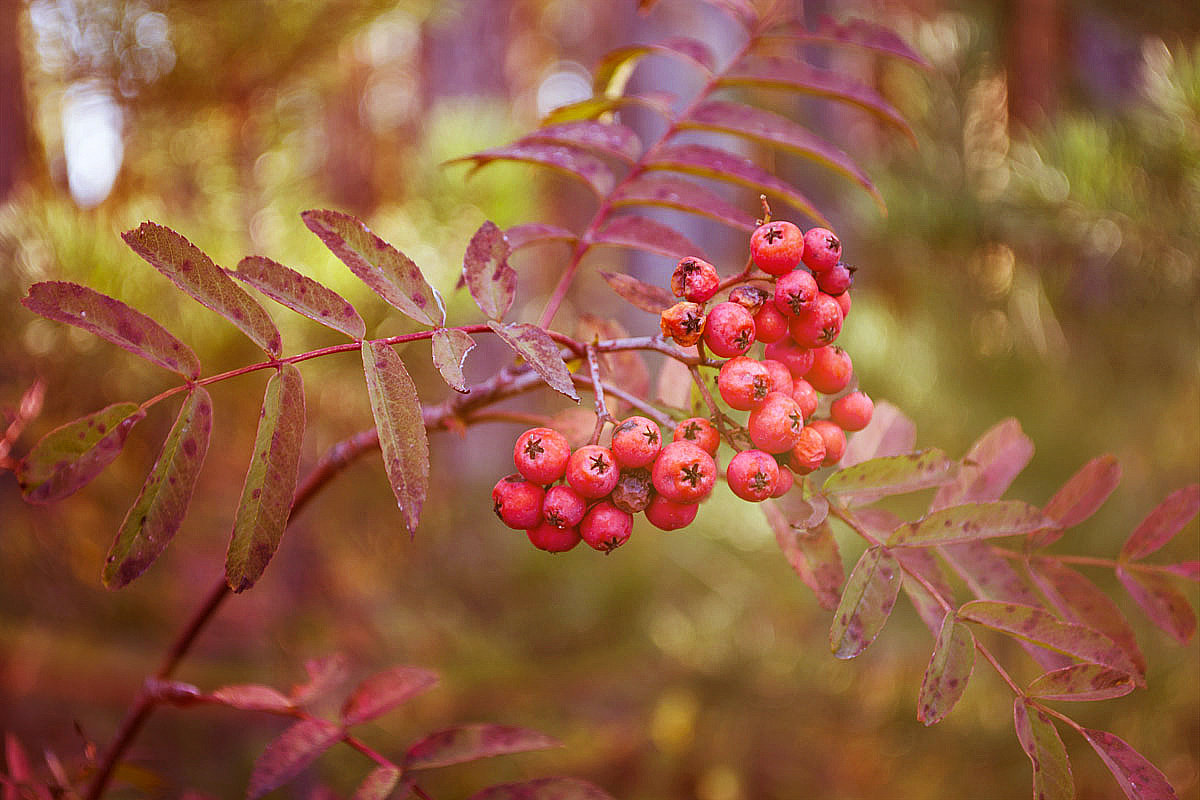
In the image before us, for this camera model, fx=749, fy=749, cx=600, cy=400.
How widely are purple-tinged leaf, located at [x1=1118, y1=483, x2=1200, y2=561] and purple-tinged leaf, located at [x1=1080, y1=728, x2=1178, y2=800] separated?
12cm

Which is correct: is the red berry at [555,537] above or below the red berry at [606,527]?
below

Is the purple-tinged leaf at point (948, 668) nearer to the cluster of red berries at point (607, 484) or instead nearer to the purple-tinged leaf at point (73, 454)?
the cluster of red berries at point (607, 484)

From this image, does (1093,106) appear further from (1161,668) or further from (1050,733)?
(1050,733)

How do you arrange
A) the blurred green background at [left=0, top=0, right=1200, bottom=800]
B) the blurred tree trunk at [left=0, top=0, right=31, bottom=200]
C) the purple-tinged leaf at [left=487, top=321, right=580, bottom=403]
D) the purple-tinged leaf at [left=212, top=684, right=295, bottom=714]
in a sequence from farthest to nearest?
the blurred tree trunk at [left=0, top=0, right=31, bottom=200] → the blurred green background at [left=0, top=0, right=1200, bottom=800] → the purple-tinged leaf at [left=212, top=684, right=295, bottom=714] → the purple-tinged leaf at [left=487, top=321, right=580, bottom=403]

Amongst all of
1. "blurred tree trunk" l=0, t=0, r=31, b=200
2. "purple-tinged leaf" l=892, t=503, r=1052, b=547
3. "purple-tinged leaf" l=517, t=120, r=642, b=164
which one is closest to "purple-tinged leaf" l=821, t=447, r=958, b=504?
"purple-tinged leaf" l=892, t=503, r=1052, b=547

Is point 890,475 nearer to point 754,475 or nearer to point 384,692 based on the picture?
point 754,475

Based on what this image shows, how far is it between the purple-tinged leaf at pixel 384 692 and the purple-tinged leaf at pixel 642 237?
0.25 metres

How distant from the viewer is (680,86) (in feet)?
6.16

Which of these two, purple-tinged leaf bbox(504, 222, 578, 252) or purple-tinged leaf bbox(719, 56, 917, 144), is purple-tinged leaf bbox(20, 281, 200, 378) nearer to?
purple-tinged leaf bbox(504, 222, 578, 252)

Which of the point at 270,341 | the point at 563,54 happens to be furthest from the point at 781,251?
the point at 563,54

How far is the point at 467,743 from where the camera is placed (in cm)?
38

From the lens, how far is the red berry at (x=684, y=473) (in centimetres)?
29

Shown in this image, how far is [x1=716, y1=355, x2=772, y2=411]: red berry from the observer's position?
0.30m

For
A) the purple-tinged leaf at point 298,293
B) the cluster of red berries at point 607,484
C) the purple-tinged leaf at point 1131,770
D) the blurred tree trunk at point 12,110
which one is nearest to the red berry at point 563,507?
the cluster of red berries at point 607,484
